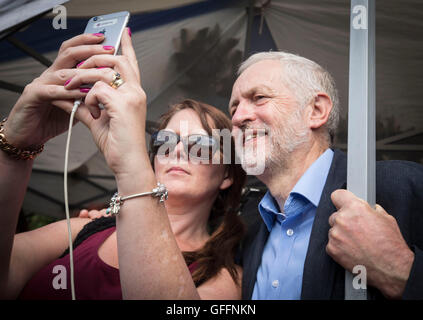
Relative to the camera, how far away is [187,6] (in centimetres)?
219

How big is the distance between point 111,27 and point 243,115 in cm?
68

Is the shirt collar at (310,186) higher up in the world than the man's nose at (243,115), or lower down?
lower down

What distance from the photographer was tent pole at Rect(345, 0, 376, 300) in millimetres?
939

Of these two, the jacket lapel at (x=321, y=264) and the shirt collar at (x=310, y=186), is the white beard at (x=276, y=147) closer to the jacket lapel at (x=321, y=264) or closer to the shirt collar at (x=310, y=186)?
the shirt collar at (x=310, y=186)

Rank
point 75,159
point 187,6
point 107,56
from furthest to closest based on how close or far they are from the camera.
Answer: point 75,159, point 187,6, point 107,56

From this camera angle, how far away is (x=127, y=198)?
0.98 metres

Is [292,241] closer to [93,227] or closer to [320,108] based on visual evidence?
[320,108]

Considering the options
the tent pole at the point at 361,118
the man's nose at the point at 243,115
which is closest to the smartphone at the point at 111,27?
the man's nose at the point at 243,115

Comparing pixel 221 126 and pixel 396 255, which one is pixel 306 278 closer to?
pixel 396 255

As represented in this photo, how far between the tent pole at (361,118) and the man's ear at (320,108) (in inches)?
23.4

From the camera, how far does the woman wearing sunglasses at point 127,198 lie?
3.18 feet

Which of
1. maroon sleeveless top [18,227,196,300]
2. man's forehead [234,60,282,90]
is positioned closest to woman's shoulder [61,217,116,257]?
maroon sleeveless top [18,227,196,300]
